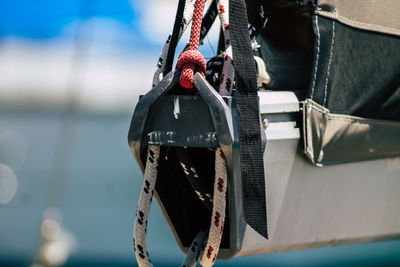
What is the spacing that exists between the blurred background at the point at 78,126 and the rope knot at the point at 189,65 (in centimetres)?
193

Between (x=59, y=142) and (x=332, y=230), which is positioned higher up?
(x=332, y=230)

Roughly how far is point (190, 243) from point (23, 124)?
6.94ft

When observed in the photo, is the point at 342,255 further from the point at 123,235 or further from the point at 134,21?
the point at 134,21

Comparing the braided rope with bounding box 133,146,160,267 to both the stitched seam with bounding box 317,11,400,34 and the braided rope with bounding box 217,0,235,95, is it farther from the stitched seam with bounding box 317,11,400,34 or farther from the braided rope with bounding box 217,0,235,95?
the stitched seam with bounding box 317,11,400,34

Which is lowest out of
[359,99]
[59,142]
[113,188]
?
[113,188]

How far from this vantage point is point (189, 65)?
0.75 metres

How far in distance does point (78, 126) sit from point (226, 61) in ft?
6.94

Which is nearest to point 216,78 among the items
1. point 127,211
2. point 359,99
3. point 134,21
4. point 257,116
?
point 257,116

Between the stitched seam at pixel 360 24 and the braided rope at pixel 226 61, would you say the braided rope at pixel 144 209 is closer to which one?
the braided rope at pixel 226 61

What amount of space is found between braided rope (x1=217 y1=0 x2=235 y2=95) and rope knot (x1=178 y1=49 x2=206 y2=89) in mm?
44

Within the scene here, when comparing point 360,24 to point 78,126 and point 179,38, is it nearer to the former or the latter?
point 179,38

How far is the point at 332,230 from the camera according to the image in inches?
40.0

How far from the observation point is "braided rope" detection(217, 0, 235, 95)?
780 mm

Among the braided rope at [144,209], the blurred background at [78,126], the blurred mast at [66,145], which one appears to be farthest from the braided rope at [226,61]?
the blurred background at [78,126]
